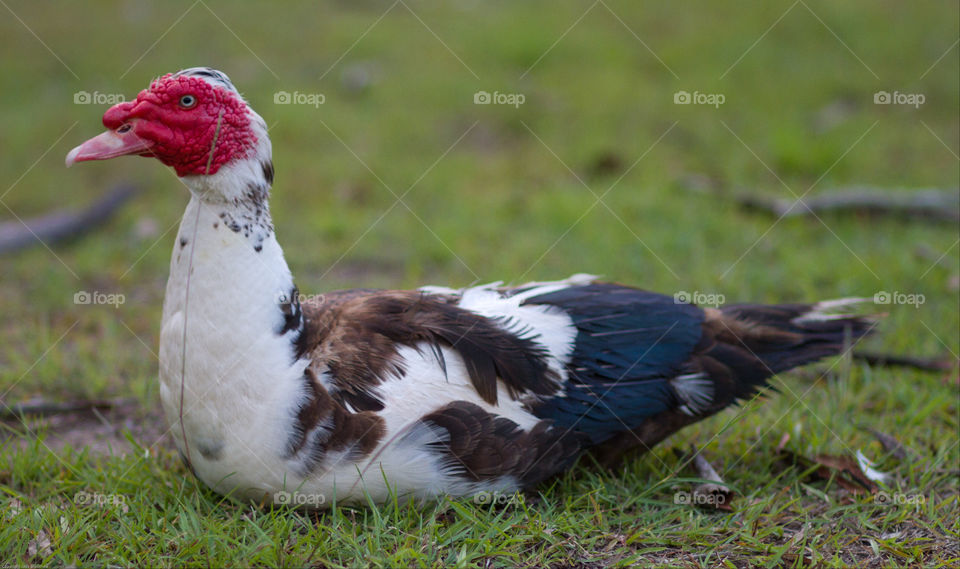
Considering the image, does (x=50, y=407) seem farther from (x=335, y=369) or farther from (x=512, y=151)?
(x=512, y=151)

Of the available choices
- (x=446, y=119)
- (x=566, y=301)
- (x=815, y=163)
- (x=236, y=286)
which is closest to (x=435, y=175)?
(x=446, y=119)

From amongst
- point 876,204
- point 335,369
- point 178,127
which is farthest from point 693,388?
point 876,204

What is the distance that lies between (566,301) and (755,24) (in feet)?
21.0

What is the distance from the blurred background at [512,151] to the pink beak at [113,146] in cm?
133

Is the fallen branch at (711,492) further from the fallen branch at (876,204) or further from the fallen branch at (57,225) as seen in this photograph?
the fallen branch at (57,225)

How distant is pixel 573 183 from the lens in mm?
6645

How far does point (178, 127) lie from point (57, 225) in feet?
11.8

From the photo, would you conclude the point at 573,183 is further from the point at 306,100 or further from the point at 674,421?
the point at 674,421

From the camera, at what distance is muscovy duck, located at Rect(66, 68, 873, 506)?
2.66 m

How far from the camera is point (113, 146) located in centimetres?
269

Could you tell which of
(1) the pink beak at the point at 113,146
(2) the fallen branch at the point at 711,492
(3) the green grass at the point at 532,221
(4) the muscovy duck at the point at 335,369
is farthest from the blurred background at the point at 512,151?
(1) the pink beak at the point at 113,146

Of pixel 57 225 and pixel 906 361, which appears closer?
pixel 906 361

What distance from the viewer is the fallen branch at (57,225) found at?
567cm

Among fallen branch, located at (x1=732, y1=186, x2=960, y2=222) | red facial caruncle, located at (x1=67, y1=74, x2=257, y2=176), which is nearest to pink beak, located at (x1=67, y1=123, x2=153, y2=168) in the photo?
red facial caruncle, located at (x1=67, y1=74, x2=257, y2=176)
